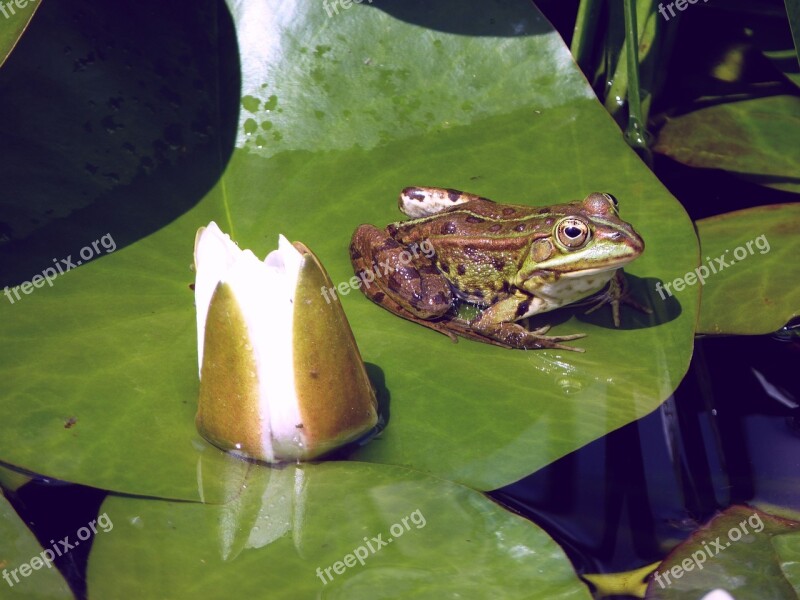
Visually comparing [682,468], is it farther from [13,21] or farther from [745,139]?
[13,21]

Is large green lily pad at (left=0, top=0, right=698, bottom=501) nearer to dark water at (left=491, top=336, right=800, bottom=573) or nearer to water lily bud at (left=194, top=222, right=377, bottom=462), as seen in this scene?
water lily bud at (left=194, top=222, right=377, bottom=462)

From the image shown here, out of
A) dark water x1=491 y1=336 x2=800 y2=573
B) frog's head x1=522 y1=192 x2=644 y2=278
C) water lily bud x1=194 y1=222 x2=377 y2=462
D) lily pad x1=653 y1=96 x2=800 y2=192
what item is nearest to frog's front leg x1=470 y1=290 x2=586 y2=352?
frog's head x1=522 y1=192 x2=644 y2=278

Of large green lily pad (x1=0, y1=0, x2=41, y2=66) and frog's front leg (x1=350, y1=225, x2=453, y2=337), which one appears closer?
large green lily pad (x1=0, y1=0, x2=41, y2=66)

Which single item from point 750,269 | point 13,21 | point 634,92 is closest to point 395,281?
point 634,92

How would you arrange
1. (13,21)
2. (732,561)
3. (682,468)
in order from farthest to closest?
(682,468) < (13,21) < (732,561)

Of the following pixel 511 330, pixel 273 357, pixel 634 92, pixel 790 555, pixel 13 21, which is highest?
pixel 13 21

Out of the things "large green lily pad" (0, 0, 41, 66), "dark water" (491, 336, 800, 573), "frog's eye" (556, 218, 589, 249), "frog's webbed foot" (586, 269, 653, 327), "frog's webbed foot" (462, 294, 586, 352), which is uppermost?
"large green lily pad" (0, 0, 41, 66)

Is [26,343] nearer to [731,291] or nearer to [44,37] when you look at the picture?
[44,37]
